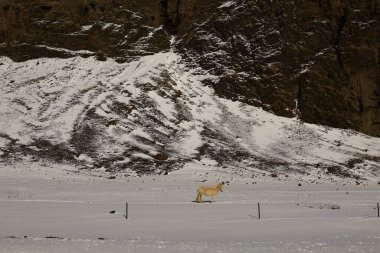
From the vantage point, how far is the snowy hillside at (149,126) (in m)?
45.5

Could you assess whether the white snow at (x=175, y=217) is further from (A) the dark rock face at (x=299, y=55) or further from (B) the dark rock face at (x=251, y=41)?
(B) the dark rock face at (x=251, y=41)

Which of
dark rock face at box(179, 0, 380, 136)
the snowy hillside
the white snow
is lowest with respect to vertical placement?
the white snow

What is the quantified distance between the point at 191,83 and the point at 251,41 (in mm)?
11811

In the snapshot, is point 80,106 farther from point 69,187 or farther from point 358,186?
point 358,186

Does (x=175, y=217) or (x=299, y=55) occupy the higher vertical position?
(x=299, y=55)

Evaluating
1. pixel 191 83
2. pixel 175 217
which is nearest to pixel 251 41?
pixel 191 83

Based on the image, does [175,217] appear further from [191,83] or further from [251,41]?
[251,41]

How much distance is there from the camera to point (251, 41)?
68.1 metres

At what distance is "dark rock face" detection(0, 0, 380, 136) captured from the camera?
62.8 m

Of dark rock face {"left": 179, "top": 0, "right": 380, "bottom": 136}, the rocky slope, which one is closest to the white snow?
the rocky slope

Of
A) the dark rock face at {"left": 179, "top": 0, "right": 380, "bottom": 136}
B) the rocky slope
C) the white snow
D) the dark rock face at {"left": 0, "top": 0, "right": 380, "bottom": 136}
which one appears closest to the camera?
the white snow

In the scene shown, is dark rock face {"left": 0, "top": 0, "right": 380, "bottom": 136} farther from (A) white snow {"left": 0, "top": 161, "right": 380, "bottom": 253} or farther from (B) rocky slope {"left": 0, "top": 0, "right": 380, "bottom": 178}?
(A) white snow {"left": 0, "top": 161, "right": 380, "bottom": 253}

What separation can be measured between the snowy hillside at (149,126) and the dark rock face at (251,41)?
286cm

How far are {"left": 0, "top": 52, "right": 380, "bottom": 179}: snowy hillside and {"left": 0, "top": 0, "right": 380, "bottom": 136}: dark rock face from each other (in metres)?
2.86
